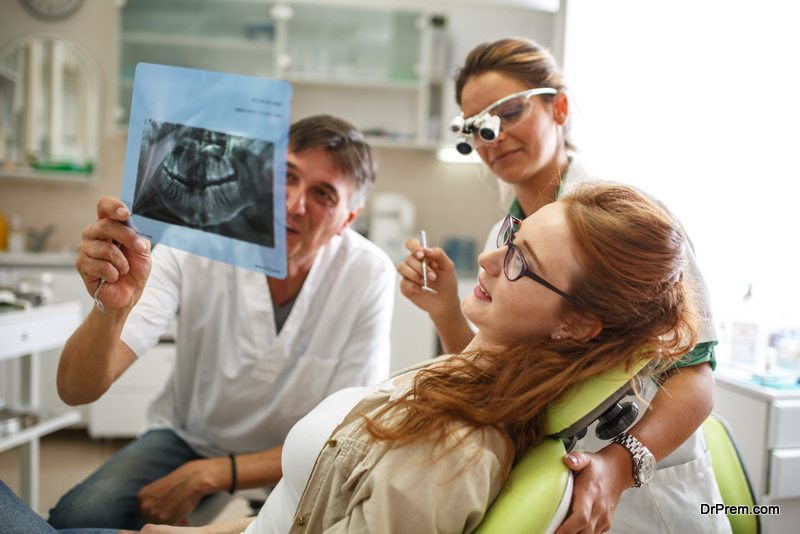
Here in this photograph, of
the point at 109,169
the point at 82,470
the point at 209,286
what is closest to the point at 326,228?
the point at 209,286

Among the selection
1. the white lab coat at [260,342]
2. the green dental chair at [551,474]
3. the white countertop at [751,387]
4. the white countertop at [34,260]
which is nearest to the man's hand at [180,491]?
the white lab coat at [260,342]

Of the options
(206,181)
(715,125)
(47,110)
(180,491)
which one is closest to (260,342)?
(180,491)

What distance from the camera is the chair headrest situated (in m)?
0.76

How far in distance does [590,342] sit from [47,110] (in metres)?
3.56

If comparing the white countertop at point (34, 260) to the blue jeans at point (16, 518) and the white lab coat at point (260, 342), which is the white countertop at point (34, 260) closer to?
the white lab coat at point (260, 342)

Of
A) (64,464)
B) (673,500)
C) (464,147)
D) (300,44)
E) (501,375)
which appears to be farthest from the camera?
(300,44)

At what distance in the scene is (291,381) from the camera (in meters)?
1.36

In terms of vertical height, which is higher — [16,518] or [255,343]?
[255,343]

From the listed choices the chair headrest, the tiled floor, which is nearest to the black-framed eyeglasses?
the chair headrest

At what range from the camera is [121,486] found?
1.29 metres

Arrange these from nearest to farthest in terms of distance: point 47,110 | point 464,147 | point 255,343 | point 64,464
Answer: point 464,147 → point 255,343 → point 64,464 → point 47,110

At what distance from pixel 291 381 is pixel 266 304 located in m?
0.20

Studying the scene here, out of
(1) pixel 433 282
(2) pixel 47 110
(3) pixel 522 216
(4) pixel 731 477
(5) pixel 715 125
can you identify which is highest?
(2) pixel 47 110

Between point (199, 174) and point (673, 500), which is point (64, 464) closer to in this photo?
point (199, 174)
